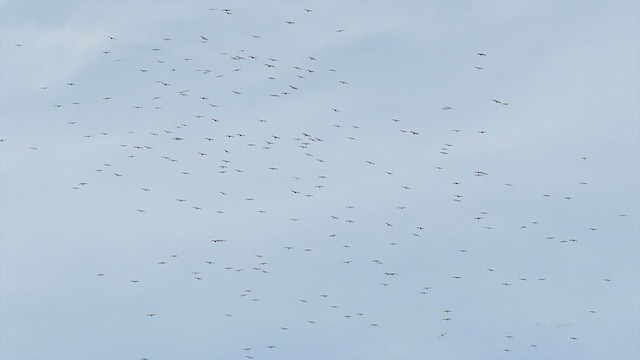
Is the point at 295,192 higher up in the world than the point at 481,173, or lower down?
lower down

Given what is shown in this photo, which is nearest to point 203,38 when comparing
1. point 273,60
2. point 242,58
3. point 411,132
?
point 242,58

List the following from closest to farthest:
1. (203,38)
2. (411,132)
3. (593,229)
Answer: (203,38) → (411,132) → (593,229)

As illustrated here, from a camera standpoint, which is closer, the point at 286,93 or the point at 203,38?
the point at 203,38

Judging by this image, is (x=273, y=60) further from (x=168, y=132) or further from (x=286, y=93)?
(x=168, y=132)

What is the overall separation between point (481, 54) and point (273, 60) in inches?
1726

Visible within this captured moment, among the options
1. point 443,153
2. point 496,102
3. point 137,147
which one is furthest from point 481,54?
point 137,147

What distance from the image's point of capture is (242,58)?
256 feet

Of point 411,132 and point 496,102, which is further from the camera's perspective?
point 496,102

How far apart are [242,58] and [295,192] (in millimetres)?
31762

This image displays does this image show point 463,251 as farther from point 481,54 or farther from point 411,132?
point 481,54

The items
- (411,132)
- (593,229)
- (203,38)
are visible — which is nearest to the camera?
(203,38)

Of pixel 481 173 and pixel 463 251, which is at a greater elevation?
pixel 481 173

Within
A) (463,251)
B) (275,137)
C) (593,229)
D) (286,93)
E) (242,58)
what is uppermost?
(242,58)

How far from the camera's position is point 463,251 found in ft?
293
